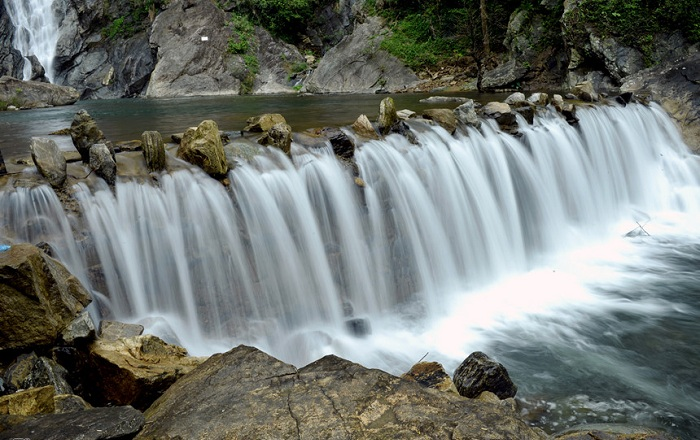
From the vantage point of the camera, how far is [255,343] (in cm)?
541

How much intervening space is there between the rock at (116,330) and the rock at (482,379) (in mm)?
2727

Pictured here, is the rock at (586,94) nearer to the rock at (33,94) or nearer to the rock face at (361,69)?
the rock face at (361,69)

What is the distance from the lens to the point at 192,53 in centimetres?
2828

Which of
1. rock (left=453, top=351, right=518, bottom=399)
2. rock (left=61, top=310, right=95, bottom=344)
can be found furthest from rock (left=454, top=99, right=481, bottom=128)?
rock (left=61, top=310, right=95, bottom=344)

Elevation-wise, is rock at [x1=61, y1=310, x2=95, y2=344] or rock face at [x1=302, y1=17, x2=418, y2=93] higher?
rock face at [x1=302, y1=17, x2=418, y2=93]

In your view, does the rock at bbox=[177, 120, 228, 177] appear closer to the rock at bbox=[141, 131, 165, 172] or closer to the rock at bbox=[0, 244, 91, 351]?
the rock at bbox=[141, 131, 165, 172]

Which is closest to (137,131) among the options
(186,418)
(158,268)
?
(158,268)

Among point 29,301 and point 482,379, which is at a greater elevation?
point 29,301

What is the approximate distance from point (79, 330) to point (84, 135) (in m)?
3.13

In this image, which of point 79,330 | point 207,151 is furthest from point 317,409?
point 207,151

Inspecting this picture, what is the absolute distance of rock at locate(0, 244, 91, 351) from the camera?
11.1 ft

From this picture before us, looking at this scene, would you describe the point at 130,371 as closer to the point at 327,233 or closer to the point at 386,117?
the point at 327,233

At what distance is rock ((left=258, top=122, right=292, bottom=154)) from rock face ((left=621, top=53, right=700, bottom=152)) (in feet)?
32.2

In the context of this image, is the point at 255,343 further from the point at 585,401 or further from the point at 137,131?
the point at 137,131
